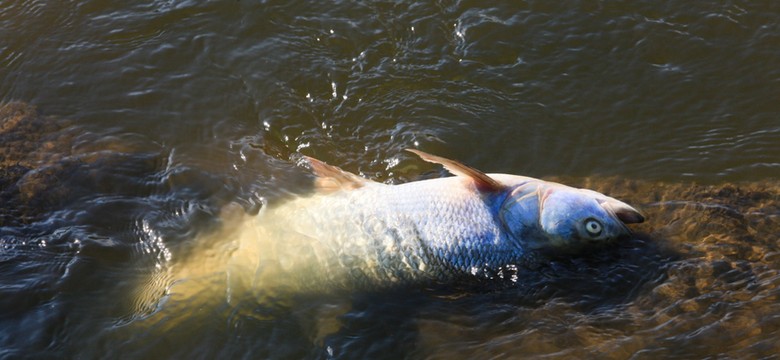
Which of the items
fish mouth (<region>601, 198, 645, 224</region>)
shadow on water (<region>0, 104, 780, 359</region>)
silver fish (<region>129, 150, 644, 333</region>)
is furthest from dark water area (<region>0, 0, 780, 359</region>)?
fish mouth (<region>601, 198, 645, 224</region>)

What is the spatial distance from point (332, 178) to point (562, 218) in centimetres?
188

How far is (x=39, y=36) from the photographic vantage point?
7984 millimetres

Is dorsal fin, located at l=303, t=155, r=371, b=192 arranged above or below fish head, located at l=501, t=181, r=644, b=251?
below

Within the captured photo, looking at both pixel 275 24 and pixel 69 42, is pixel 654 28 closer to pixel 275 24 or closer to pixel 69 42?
pixel 275 24

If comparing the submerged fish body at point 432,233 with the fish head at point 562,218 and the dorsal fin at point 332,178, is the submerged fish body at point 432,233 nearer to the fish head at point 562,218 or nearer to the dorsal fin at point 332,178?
the fish head at point 562,218

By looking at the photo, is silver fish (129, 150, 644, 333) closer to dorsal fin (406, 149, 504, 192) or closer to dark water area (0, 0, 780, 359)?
dorsal fin (406, 149, 504, 192)

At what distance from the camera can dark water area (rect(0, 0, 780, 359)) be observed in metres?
5.38

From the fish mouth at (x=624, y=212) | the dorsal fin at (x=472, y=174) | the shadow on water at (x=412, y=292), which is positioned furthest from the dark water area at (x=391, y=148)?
the dorsal fin at (x=472, y=174)

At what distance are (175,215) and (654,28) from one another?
4952 mm

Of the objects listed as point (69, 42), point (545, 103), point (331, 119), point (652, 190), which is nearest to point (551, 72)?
point (545, 103)

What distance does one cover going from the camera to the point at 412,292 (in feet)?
18.6

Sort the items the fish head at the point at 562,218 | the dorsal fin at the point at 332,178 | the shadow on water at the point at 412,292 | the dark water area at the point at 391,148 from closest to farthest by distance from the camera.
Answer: the shadow on water at the point at 412,292, the dark water area at the point at 391,148, the fish head at the point at 562,218, the dorsal fin at the point at 332,178

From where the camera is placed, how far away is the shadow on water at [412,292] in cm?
523

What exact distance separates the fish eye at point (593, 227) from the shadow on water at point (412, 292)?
0.69 feet
